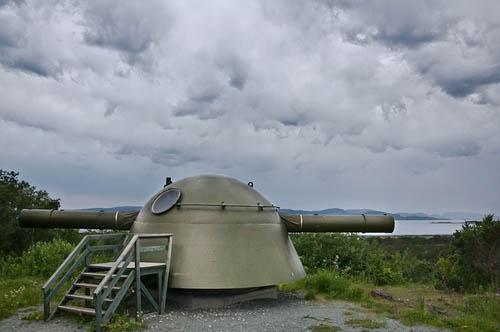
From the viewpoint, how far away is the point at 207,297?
8.60m

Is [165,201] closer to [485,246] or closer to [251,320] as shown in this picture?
[251,320]

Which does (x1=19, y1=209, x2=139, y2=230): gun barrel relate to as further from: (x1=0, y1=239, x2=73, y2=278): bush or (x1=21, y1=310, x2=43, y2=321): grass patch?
(x1=0, y1=239, x2=73, y2=278): bush

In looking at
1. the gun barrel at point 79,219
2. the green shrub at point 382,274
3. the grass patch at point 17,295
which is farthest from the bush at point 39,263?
the green shrub at point 382,274

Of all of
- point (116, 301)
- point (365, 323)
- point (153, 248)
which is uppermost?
point (153, 248)

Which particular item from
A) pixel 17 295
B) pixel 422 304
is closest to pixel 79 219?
pixel 17 295

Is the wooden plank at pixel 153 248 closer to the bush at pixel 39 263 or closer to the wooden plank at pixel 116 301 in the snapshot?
the wooden plank at pixel 116 301

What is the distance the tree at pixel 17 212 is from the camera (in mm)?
19875

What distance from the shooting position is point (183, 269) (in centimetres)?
826

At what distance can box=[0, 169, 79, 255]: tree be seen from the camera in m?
19.9

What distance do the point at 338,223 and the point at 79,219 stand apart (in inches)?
255

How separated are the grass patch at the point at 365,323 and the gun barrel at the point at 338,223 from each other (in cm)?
286

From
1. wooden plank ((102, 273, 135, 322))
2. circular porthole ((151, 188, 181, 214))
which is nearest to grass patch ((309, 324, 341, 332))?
wooden plank ((102, 273, 135, 322))

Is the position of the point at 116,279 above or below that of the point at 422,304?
above

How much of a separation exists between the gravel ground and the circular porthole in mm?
2165
